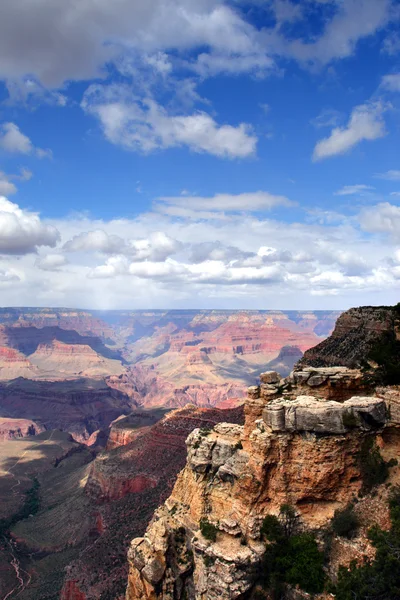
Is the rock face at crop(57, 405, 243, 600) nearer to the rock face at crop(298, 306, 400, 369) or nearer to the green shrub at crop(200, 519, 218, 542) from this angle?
the rock face at crop(298, 306, 400, 369)

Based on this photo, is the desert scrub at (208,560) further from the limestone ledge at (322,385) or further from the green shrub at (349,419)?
the green shrub at (349,419)

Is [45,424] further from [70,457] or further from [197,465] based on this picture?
[197,465]

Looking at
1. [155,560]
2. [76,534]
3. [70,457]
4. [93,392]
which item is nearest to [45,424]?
[93,392]

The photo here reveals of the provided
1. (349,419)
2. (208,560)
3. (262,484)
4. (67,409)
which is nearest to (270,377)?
(349,419)

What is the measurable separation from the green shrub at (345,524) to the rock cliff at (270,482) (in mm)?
500

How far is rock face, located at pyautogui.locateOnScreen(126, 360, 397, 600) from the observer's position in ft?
79.3

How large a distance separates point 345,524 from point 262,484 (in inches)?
197

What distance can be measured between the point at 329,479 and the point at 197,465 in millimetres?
9614

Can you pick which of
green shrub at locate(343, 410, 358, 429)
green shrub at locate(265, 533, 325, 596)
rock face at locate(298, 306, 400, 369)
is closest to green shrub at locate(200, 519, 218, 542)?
green shrub at locate(265, 533, 325, 596)

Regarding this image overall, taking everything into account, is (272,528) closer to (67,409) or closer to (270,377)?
(270,377)

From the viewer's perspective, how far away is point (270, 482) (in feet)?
83.3

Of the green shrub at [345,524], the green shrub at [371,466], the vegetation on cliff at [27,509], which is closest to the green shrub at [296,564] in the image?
the green shrub at [345,524]

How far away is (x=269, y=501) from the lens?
25328 millimetres

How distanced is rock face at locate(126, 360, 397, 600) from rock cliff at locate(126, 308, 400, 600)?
58mm
